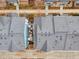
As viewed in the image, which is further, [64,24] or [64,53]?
[64,24]

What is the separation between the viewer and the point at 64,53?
3023 mm

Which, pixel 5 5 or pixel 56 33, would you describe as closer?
pixel 56 33

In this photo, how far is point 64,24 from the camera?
3.27 metres

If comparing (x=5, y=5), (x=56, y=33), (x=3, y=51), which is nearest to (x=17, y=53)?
(x=3, y=51)

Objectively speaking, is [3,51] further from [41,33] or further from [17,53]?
[41,33]

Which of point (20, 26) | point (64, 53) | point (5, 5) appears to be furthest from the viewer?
point (5, 5)

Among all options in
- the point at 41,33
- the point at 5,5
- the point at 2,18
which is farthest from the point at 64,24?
the point at 5,5

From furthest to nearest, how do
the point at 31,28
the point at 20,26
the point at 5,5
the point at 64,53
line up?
the point at 5,5
the point at 31,28
the point at 20,26
the point at 64,53

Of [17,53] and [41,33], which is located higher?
[41,33]

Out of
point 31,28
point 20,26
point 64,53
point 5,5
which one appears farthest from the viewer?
point 5,5

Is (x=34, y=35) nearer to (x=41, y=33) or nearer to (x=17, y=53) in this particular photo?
(x=41, y=33)

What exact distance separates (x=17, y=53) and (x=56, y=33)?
597mm

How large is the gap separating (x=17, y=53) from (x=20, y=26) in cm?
40

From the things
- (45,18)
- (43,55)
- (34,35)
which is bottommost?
(43,55)
